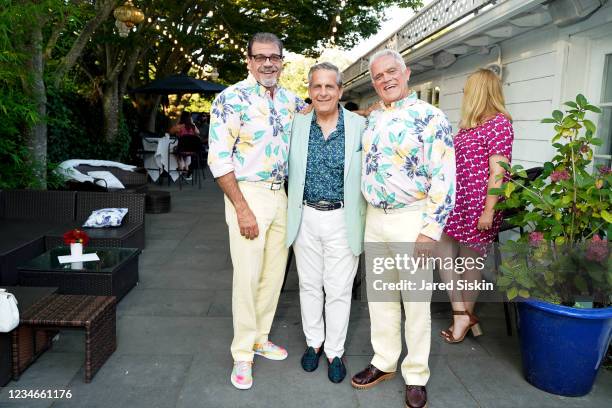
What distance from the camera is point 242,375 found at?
108 inches

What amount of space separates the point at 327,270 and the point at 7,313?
159 cm

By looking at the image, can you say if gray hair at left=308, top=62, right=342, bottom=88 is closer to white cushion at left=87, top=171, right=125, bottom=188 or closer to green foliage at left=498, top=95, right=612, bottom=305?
green foliage at left=498, top=95, right=612, bottom=305

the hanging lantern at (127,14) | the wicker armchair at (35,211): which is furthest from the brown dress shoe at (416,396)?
the hanging lantern at (127,14)

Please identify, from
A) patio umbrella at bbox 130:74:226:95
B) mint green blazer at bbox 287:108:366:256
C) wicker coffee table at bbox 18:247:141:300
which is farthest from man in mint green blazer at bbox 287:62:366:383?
patio umbrella at bbox 130:74:226:95

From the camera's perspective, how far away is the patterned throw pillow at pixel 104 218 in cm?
493

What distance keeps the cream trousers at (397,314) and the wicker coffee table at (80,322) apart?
1.47m

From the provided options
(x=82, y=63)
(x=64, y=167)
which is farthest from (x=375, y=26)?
(x=64, y=167)

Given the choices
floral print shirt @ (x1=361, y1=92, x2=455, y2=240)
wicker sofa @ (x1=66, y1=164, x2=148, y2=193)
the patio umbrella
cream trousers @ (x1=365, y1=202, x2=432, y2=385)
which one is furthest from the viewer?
the patio umbrella

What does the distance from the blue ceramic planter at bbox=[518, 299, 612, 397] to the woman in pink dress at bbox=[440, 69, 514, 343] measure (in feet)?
1.99

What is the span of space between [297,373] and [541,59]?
3.42 metres

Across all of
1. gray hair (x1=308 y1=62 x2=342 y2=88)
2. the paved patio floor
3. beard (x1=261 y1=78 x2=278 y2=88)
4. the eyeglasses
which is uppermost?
the eyeglasses

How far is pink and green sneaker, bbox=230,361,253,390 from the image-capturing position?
2711 millimetres

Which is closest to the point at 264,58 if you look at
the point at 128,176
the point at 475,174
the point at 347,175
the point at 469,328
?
the point at 347,175

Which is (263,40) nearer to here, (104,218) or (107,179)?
(104,218)
